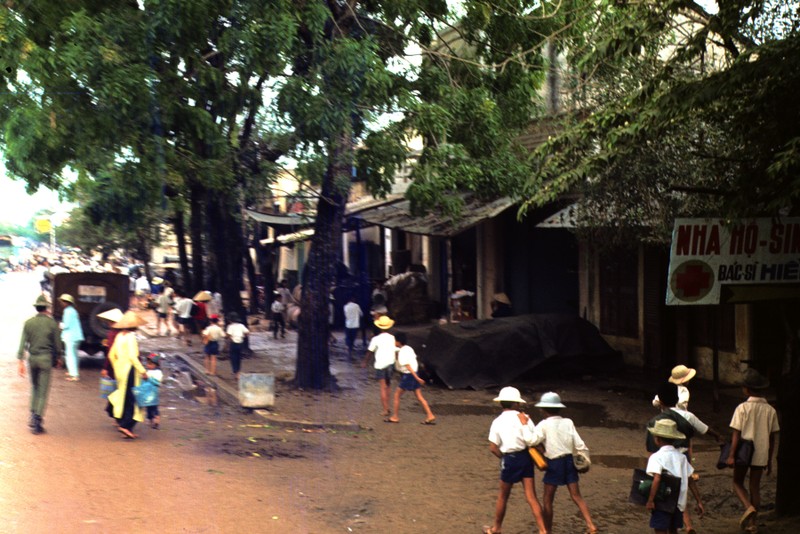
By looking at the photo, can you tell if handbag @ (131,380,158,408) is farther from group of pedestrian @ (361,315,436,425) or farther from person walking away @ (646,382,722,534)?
person walking away @ (646,382,722,534)

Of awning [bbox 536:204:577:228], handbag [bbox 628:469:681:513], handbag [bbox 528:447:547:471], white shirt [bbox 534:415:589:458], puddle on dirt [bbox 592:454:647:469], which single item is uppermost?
awning [bbox 536:204:577:228]

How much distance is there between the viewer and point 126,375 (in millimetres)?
11656

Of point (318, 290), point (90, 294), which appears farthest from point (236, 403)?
point (90, 294)

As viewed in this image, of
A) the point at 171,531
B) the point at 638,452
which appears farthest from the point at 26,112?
the point at 638,452

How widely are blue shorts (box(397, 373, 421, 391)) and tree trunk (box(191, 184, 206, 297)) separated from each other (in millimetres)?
9645

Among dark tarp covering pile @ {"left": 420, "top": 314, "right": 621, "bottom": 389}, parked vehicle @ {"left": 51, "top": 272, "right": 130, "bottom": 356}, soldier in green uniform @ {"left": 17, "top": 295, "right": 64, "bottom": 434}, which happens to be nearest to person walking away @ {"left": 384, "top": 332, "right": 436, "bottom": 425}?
dark tarp covering pile @ {"left": 420, "top": 314, "right": 621, "bottom": 389}

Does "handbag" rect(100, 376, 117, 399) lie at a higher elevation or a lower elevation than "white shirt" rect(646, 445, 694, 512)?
higher

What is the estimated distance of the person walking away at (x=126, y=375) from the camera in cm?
1166

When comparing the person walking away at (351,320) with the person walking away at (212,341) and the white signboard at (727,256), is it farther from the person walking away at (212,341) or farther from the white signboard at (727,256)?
the white signboard at (727,256)

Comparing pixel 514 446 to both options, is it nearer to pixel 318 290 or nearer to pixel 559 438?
pixel 559 438

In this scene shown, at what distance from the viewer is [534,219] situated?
2242cm

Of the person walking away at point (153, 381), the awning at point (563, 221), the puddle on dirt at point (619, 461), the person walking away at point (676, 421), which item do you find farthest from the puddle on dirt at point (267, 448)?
the awning at point (563, 221)

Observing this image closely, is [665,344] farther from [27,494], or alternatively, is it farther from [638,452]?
[27,494]

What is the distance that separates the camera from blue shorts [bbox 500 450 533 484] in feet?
25.6
